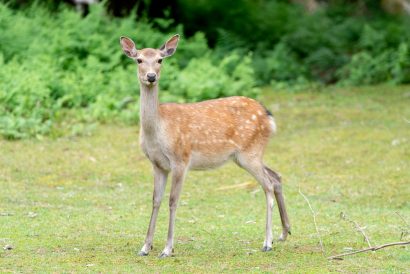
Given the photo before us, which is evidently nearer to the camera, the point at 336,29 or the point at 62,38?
the point at 62,38

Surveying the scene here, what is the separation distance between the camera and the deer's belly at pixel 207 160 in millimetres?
9172

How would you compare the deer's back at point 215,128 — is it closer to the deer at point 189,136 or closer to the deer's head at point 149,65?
the deer at point 189,136

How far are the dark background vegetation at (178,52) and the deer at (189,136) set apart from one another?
582 cm

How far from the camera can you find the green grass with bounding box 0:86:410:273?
8.55 m

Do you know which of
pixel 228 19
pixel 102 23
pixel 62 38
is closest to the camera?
pixel 62 38

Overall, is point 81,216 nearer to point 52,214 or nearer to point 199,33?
point 52,214

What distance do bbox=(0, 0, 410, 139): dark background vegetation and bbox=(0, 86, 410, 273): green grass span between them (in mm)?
1042

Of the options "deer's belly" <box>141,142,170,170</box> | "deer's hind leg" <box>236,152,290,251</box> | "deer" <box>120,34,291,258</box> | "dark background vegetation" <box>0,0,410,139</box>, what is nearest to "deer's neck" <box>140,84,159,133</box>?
"deer" <box>120,34,291,258</box>

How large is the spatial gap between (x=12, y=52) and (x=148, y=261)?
10048 millimetres

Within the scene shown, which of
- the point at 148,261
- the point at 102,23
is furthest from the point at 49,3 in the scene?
the point at 148,261

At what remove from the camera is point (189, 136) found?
912cm

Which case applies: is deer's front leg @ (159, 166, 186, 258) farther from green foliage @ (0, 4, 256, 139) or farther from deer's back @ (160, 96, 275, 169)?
green foliage @ (0, 4, 256, 139)

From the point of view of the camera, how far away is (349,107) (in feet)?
58.0

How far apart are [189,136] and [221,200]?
9.82 ft
